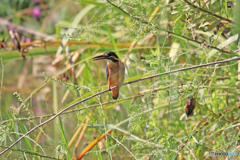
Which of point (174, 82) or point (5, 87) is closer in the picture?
point (174, 82)

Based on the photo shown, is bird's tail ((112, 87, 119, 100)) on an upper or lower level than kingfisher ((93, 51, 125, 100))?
lower

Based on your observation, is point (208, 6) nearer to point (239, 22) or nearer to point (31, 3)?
point (239, 22)

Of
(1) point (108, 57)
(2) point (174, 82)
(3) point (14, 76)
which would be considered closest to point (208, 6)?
(2) point (174, 82)

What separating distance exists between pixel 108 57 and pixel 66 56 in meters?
1.15

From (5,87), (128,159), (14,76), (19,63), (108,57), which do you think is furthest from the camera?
(19,63)

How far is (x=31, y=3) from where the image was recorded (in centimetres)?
619

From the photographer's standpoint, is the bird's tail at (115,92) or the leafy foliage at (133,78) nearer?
the leafy foliage at (133,78)

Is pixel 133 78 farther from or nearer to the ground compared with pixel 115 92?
farther from the ground

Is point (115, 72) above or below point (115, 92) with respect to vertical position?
above

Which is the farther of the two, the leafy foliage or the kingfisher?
the kingfisher

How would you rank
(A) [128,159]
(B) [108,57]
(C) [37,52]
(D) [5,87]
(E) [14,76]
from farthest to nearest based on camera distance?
(E) [14,76] < (D) [5,87] < (C) [37,52] < (A) [128,159] < (B) [108,57]

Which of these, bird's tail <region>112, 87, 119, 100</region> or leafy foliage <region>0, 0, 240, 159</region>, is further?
bird's tail <region>112, 87, 119, 100</region>

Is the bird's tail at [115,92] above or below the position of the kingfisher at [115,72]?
below

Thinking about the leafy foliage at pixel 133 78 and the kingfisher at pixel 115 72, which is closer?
the leafy foliage at pixel 133 78
